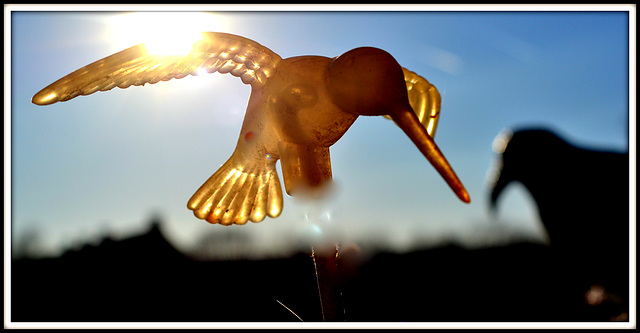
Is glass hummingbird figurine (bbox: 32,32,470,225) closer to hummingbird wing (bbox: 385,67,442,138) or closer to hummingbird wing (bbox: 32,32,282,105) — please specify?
hummingbird wing (bbox: 32,32,282,105)

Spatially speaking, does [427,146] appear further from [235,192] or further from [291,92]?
[235,192]

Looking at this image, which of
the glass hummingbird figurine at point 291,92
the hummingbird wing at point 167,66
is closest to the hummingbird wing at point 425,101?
the glass hummingbird figurine at point 291,92

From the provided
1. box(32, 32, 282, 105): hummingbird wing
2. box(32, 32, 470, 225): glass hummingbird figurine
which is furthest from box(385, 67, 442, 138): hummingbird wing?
box(32, 32, 282, 105): hummingbird wing

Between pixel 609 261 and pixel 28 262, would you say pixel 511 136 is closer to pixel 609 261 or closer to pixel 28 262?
pixel 609 261

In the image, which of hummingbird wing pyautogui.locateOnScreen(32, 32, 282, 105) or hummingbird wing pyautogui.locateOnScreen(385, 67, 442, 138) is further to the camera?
hummingbird wing pyautogui.locateOnScreen(385, 67, 442, 138)

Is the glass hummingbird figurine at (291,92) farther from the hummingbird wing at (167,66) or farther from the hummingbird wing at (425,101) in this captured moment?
the hummingbird wing at (425,101)

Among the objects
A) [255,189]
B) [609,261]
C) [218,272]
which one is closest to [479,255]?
[609,261]
